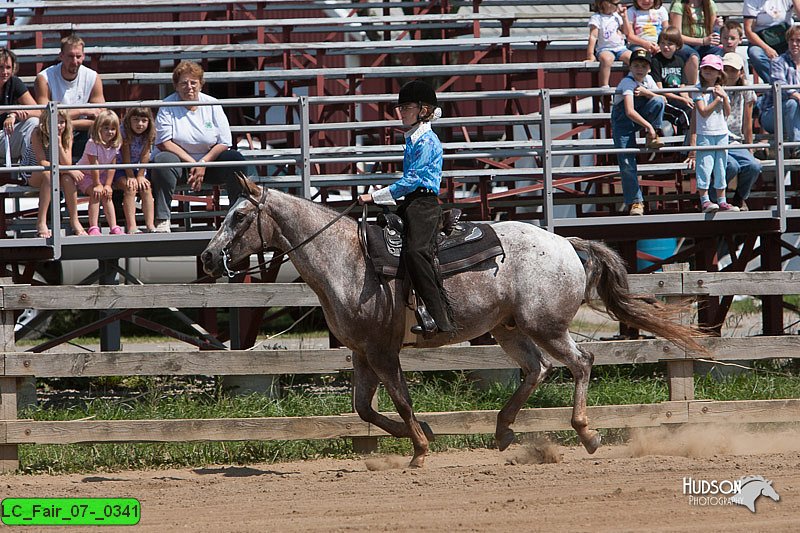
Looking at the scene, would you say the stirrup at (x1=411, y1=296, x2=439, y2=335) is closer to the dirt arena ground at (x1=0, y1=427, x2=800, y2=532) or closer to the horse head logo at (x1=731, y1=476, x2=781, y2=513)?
the dirt arena ground at (x1=0, y1=427, x2=800, y2=532)

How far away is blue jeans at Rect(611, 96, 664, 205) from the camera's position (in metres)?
10.5

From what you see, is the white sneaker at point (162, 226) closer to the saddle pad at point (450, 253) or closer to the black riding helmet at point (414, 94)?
the saddle pad at point (450, 253)

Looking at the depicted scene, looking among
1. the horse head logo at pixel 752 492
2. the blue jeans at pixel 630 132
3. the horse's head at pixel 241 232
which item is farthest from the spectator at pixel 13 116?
the horse head logo at pixel 752 492

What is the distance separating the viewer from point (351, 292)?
26.0ft

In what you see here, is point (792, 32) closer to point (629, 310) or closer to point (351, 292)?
point (629, 310)

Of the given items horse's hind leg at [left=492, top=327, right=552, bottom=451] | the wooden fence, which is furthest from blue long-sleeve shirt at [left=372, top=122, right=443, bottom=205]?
the wooden fence

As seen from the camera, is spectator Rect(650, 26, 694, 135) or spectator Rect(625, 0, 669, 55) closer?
spectator Rect(650, 26, 694, 135)

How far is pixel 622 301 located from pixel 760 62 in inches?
190

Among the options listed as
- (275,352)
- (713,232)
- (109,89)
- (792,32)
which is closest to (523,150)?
(713,232)

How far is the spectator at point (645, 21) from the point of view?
1234 centimetres

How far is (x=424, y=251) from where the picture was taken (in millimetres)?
7777

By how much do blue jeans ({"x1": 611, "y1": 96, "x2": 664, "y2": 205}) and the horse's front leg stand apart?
11.9 feet

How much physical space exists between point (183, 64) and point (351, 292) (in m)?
3.70

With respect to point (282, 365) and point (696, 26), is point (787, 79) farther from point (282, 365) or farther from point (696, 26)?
point (282, 365)
